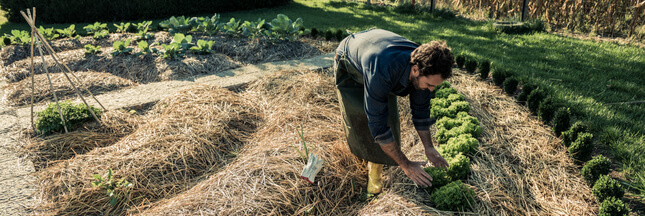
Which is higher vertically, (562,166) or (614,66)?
(614,66)

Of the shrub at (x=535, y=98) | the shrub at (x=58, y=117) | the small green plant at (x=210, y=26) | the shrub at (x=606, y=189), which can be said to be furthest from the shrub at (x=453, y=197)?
the small green plant at (x=210, y=26)

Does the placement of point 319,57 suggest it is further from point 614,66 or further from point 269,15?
point 269,15

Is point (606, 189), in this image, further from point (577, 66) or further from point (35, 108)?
point (35, 108)

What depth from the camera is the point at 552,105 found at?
356 cm

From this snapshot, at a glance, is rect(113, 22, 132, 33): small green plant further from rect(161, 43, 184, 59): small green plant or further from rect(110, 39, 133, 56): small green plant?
rect(161, 43, 184, 59): small green plant

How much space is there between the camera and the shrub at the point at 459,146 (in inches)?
118

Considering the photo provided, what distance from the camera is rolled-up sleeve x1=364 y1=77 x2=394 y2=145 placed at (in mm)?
2158

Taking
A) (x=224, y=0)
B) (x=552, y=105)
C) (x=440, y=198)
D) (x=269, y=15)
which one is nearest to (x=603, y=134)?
(x=552, y=105)

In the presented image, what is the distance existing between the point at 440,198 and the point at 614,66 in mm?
4640

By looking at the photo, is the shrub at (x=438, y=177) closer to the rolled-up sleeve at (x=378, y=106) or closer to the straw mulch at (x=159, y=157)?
the rolled-up sleeve at (x=378, y=106)

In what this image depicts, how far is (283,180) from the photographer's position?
2.94 meters

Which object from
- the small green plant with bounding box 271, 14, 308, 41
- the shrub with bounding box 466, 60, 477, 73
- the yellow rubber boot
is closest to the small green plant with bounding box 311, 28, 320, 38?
the small green plant with bounding box 271, 14, 308, 41

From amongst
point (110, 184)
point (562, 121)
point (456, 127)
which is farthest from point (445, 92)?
point (110, 184)

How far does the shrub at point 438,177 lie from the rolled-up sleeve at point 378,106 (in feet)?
1.72
